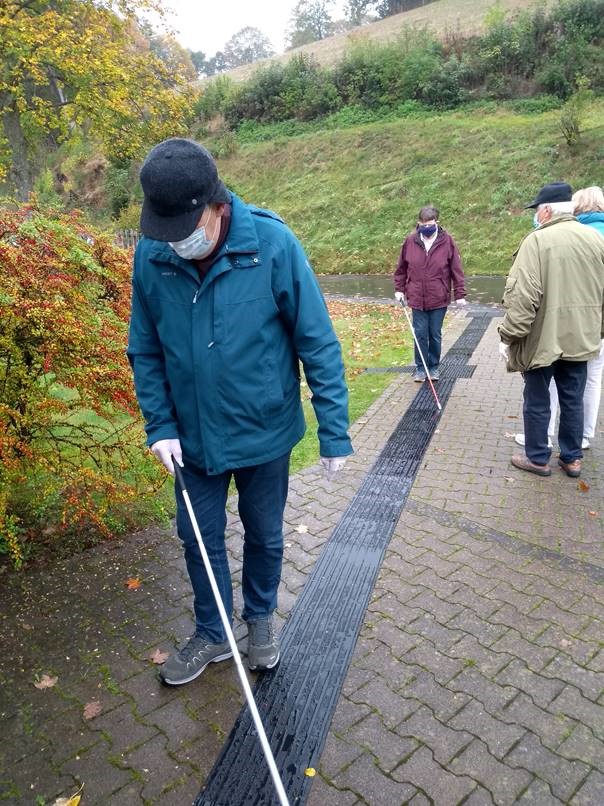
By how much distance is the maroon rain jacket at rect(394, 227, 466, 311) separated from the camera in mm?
6426

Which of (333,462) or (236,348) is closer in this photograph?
(236,348)

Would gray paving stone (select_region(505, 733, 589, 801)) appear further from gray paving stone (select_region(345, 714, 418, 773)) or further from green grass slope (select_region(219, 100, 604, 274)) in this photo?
green grass slope (select_region(219, 100, 604, 274))

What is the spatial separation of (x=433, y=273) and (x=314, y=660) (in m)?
4.82

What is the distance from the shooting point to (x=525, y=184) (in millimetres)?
19328

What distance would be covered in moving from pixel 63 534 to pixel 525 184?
19990 mm

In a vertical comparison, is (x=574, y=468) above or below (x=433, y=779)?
below

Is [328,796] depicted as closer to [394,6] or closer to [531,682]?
[531,682]

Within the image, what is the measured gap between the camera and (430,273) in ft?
21.0

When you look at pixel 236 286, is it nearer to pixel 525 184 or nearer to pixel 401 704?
pixel 401 704

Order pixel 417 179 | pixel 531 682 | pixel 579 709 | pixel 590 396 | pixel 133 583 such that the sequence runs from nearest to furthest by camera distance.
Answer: pixel 579 709, pixel 531 682, pixel 133 583, pixel 590 396, pixel 417 179

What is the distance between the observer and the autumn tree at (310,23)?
205ft

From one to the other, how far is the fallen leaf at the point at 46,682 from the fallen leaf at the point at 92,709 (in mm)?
233

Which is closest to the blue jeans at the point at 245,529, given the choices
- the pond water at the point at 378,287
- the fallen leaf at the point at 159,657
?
the fallen leaf at the point at 159,657

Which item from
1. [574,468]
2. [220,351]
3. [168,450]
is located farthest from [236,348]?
[574,468]
